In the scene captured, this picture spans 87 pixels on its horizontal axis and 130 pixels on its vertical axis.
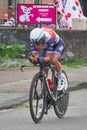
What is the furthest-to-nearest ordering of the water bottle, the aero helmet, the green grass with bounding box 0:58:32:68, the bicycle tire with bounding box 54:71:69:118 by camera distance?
the green grass with bounding box 0:58:32:68, the bicycle tire with bounding box 54:71:69:118, the water bottle, the aero helmet

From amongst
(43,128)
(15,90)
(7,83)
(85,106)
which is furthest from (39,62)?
(7,83)

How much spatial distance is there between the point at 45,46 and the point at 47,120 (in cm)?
120

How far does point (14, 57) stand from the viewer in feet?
60.2

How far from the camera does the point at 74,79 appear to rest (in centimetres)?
1498

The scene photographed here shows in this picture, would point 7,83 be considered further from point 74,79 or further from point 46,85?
point 46,85

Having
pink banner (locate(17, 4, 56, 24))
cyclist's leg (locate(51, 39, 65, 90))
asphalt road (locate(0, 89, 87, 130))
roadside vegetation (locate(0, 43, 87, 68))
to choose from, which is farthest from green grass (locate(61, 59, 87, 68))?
cyclist's leg (locate(51, 39, 65, 90))

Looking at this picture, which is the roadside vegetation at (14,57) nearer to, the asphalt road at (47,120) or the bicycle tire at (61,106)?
the asphalt road at (47,120)

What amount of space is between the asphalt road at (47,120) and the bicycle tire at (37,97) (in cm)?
14

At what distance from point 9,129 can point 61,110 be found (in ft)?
4.54

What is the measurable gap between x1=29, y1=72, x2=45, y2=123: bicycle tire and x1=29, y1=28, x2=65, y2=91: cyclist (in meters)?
0.30

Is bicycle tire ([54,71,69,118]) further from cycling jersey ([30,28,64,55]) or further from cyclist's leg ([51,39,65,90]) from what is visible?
cycling jersey ([30,28,64,55])

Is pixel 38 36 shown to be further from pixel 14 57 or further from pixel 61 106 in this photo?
pixel 14 57

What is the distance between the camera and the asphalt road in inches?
350

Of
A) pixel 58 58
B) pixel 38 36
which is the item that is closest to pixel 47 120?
pixel 58 58
